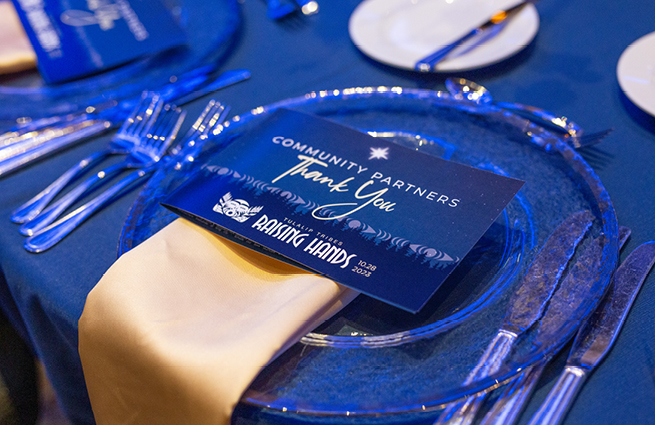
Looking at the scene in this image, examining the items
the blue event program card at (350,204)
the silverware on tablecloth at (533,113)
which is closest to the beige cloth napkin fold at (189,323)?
the blue event program card at (350,204)

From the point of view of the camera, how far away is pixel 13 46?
862 millimetres

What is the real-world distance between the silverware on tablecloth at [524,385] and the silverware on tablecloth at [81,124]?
0.61m

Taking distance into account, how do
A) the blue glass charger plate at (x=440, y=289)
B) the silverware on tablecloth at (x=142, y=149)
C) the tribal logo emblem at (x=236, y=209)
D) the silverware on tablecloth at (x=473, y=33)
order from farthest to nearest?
the silverware on tablecloth at (x=473, y=33) → the silverware on tablecloth at (x=142, y=149) → the tribal logo emblem at (x=236, y=209) → the blue glass charger plate at (x=440, y=289)

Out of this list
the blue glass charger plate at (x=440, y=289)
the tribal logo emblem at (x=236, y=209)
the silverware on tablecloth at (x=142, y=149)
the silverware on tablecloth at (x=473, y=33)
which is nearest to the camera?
the blue glass charger plate at (x=440, y=289)

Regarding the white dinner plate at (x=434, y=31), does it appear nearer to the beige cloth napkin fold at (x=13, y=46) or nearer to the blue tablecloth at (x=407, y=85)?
A: the blue tablecloth at (x=407, y=85)

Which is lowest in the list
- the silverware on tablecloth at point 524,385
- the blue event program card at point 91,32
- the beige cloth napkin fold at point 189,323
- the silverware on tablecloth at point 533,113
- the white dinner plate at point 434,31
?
the beige cloth napkin fold at point 189,323

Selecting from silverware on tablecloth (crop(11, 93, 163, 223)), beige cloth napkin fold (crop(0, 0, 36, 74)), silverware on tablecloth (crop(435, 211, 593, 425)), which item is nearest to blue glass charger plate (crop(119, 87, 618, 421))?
silverware on tablecloth (crop(435, 211, 593, 425))

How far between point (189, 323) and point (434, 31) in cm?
66

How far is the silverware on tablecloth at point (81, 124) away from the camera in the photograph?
0.74 metres

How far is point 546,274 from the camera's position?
48 centimetres

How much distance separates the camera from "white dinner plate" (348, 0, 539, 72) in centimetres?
81

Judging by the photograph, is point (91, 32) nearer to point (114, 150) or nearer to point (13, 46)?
point (13, 46)

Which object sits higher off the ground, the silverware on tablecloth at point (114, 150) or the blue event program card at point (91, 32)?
the blue event program card at point (91, 32)

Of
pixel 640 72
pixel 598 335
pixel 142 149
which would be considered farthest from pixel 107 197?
pixel 640 72
